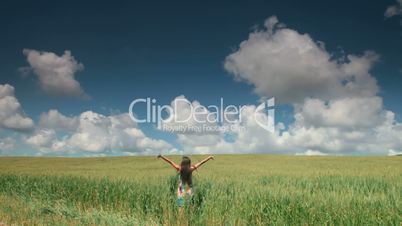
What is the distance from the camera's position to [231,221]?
11.7 meters

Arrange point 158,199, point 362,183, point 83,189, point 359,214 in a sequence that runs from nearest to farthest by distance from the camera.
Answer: point 359,214 < point 158,199 < point 83,189 < point 362,183

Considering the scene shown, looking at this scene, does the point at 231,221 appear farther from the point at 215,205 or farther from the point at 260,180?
the point at 260,180

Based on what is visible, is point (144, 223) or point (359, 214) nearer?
point (359, 214)

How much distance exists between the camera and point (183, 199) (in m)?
12.4

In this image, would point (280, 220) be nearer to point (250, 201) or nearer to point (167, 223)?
point (250, 201)

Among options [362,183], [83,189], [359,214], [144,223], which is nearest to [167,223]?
[144,223]

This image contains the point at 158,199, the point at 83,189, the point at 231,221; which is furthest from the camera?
the point at 83,189

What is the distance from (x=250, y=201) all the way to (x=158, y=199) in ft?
11.0

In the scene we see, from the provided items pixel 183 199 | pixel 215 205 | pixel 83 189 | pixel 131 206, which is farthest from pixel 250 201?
pixel 83 189

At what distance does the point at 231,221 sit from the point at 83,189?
28.3 feet

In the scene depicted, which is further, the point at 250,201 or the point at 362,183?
the point at 362,183

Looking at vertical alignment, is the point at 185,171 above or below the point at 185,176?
above

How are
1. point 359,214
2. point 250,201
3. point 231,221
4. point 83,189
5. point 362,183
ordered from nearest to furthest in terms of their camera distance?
point 359,214, point 231,221, point 250,201, point 83,189, point 362,183

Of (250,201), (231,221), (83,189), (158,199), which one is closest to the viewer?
(231,221)
